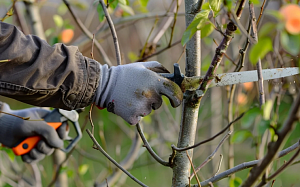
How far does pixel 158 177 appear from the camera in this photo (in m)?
4.09

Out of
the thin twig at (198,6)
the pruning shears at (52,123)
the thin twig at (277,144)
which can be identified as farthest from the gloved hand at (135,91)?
the thin twig at (277,144)

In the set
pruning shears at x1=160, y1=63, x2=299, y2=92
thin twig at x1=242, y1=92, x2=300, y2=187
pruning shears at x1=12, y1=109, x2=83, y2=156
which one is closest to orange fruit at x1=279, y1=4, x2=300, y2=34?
thin twig at x1=242, y1=92, x2=300, y2=187

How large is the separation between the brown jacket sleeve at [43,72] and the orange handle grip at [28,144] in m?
0.46

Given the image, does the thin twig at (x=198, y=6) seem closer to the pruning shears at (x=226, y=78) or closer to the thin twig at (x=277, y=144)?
the pruning shears at (x=226, y=78)

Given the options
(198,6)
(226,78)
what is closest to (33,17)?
(198,6)

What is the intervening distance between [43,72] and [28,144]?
70 centimetres

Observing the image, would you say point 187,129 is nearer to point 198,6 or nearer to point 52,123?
point 198,6

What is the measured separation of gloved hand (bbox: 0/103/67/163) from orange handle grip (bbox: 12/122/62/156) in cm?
2

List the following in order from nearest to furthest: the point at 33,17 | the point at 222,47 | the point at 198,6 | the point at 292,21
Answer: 1. the point at 292,21
2. the point at 222,47
3. the point at 198,6
4. the point at 33,17

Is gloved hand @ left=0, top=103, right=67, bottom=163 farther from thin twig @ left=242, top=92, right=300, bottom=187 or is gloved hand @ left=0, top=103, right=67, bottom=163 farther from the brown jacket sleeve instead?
thin twig @ left=242, top=92, right=300, bottom=187

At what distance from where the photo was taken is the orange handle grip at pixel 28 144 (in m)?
1.57

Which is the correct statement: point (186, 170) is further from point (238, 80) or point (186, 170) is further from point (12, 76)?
point (12, 76)

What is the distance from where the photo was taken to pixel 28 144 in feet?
5.24

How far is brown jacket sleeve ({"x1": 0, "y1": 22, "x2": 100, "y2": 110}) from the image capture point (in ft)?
3.40
